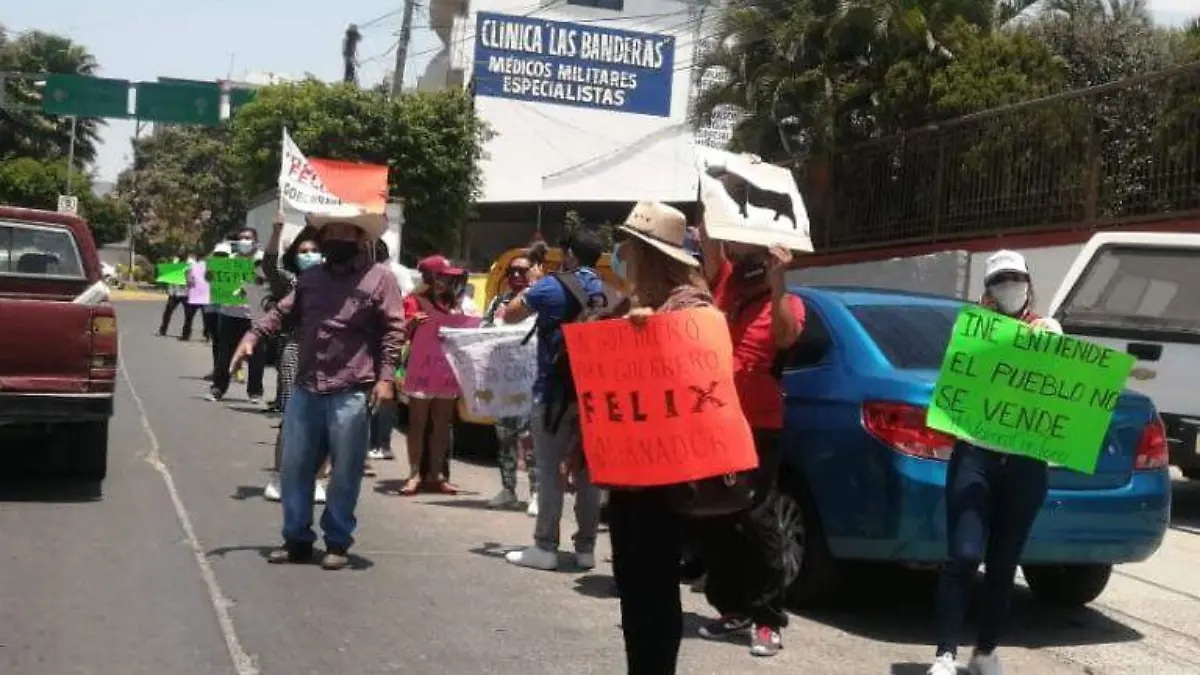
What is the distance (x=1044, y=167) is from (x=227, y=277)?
8613mm

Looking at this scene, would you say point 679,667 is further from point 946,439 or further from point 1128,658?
point 1128,658

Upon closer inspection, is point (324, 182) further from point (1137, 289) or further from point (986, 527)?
point (986, 527)

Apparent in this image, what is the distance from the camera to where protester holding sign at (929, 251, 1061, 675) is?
5605 mm

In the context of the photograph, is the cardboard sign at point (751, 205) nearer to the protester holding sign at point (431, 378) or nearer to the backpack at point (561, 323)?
the backpack at point (561, 323)

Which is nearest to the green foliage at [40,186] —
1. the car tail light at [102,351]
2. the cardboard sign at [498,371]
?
the car tail light at [102,351]

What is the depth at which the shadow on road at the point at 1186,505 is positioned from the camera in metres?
10.4

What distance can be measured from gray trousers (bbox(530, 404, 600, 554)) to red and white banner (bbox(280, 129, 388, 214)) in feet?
17.0

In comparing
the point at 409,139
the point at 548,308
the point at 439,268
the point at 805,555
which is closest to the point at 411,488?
the point at 439,268

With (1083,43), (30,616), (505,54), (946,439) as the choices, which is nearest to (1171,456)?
(946,439)

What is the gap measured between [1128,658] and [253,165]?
33.8 m

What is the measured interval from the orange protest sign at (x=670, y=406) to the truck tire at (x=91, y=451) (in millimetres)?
5805

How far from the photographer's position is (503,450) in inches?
385

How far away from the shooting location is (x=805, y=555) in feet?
22.0

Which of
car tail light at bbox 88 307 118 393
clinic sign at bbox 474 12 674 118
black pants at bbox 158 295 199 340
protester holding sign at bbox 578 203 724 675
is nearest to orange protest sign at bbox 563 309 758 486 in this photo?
protester holding sign at bbox 578 203 724 675
